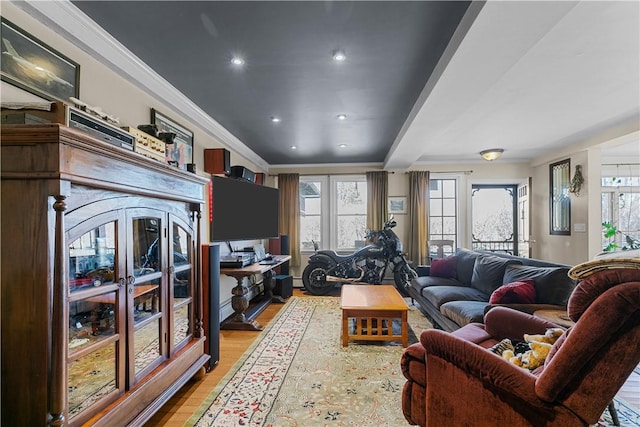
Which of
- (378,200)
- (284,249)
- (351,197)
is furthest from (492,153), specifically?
(284,249)

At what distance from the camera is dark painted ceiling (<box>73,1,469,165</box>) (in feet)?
5.74

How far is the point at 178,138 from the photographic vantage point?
3100 millimetres

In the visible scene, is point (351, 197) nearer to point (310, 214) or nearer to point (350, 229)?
point (350, 229)

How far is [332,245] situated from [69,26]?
5.10m

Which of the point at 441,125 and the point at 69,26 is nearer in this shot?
the point at 69,26

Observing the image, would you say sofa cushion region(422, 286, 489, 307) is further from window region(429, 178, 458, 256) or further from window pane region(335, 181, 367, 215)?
window pane region(335, 181, 367, 215)

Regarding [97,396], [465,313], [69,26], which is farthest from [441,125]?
[97,396]

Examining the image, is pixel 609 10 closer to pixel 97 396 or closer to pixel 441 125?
pixel 441 125

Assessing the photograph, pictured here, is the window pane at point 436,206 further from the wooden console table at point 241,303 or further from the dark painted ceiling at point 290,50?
the wooden console table at point 241,303

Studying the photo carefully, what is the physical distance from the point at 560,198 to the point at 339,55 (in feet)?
16.5

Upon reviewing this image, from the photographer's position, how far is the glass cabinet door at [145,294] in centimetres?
172

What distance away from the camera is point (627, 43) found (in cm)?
216

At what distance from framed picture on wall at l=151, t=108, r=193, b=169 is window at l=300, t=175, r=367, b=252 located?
10.6 ft

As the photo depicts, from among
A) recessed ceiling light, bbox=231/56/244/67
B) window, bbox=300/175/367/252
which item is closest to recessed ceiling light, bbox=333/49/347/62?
recessed ceiling light, bbox=231/56/244/67
